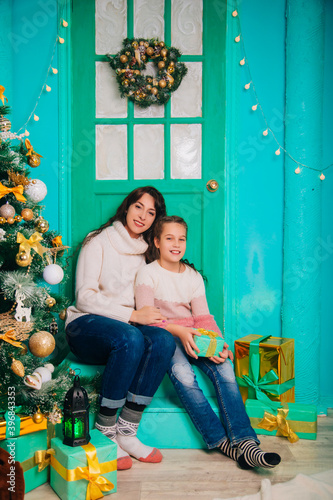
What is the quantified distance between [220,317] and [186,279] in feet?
1.47

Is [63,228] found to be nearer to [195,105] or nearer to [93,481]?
[195,105]

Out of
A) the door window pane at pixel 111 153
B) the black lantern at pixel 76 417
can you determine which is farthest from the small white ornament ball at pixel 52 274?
the door window pane at pixel 111 153

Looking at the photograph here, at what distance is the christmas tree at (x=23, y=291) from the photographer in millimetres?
1785

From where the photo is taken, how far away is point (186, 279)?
2408 mm

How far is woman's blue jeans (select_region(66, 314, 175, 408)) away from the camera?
1931 millimetres

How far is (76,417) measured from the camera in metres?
1.74

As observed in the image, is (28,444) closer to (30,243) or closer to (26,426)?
(26,426)

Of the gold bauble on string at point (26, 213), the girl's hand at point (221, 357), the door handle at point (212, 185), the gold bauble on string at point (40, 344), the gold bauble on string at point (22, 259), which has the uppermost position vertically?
the door handle at point (212, 185)

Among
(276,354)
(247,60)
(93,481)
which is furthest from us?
(247,60)

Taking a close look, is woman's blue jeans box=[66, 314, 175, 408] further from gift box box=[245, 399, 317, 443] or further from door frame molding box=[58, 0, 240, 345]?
door frame molding box=[58, 0, 240, 345]

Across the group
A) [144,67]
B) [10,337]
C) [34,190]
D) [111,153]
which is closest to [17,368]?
[10,337]

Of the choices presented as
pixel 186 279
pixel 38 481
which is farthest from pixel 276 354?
pixel 38 481

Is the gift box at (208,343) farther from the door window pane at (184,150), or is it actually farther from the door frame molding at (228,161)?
the door window pane at (184,150)

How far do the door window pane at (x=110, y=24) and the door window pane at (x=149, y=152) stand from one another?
19.1 inches
